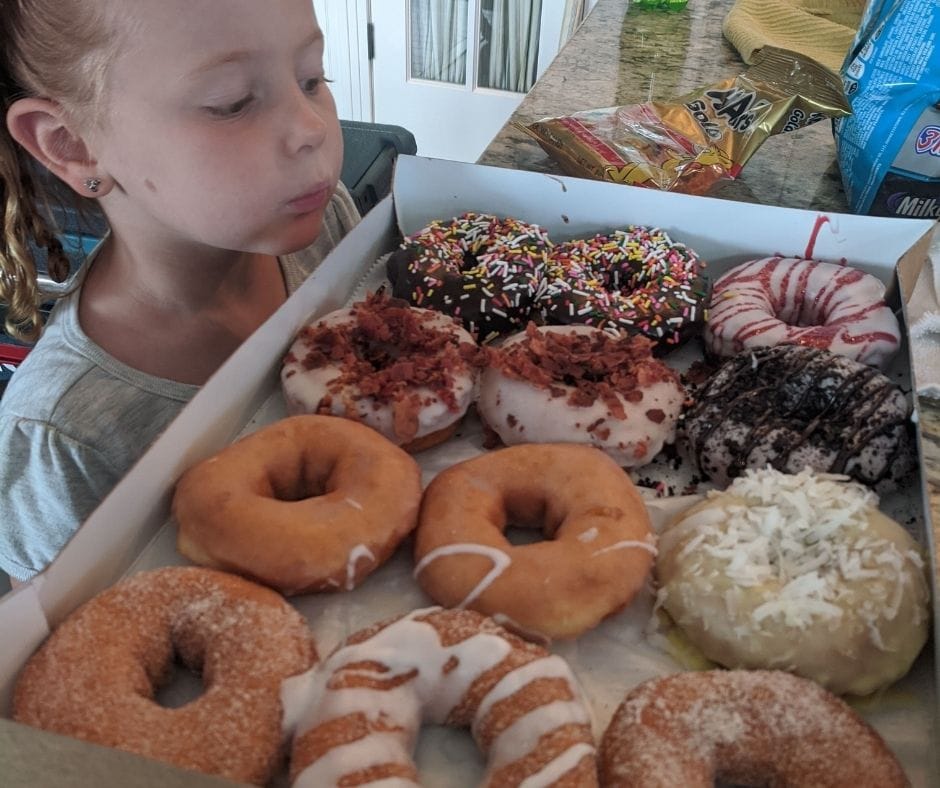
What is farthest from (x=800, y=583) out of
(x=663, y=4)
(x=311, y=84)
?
(x=663, y=4)

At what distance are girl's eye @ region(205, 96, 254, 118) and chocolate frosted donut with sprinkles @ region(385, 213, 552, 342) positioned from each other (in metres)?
0.46

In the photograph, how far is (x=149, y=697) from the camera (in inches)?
32.7

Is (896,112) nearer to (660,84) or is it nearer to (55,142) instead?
(660,84)

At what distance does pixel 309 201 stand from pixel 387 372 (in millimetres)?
258

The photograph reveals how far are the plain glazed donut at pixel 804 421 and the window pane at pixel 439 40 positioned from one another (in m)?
3.19

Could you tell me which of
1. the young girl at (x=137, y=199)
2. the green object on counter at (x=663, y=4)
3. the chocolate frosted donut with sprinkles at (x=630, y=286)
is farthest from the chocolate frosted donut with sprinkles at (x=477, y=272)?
the green object on counter at (x=663, y=4)

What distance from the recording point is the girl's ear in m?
1.03

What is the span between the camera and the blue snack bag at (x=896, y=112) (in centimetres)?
143

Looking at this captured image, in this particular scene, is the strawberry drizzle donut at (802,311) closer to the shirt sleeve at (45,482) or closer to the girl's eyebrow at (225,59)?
the girl's eyebrow at (225,59)

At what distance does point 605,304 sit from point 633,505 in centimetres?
46

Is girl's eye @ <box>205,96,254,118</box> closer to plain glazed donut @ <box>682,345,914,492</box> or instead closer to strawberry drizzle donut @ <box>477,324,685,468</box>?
strawberry drizzle donut @ <box>477,324,685,468</box>

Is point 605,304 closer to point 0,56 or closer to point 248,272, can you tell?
point 248,272

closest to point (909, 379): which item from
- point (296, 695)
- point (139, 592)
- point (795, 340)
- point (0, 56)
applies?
point (795, 340)

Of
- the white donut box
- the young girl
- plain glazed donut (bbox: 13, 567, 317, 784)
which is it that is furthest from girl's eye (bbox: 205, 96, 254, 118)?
plain glazed donut (bbox: 13, 567, 317, 784)
